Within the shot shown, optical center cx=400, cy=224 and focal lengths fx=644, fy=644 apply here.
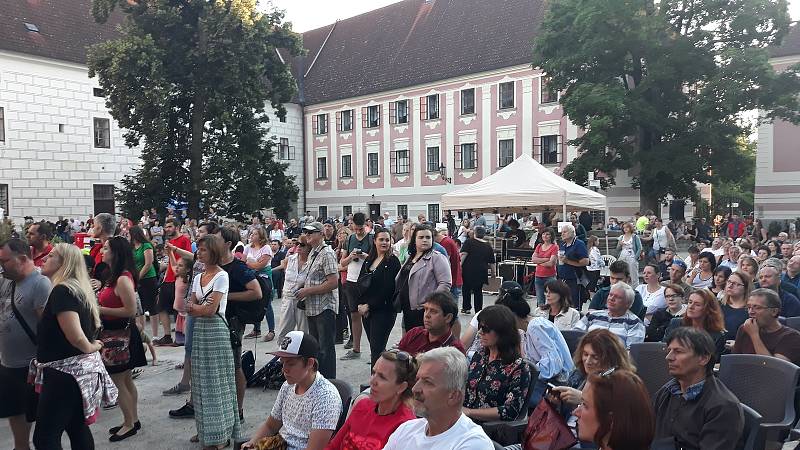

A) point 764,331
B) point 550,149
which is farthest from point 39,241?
point 550,149

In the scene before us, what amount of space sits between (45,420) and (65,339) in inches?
21.0

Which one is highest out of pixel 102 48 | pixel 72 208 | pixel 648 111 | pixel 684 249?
pixel 102 48

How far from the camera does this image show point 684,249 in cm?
2834

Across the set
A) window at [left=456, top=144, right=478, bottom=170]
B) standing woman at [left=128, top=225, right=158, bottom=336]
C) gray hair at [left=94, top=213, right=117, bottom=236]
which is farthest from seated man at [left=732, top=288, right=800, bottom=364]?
window at [left=456, top=144, right=478, bottom=170]

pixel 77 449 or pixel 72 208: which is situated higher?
pixel 72 208

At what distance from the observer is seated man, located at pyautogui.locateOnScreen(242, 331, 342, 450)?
147 inches

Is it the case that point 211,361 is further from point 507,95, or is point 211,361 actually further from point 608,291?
point 507,95

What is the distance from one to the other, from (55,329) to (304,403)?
182 cm

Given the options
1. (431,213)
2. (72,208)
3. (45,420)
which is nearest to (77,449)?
(45,420)

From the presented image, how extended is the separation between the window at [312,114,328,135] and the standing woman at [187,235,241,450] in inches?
1563

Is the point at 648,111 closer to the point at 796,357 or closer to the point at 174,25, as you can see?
the point at 174,25

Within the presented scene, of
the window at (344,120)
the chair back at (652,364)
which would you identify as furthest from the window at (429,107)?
the chair back at (652,364)

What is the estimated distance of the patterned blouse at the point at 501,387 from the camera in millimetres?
4211

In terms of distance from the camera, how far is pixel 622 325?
18.9ft
